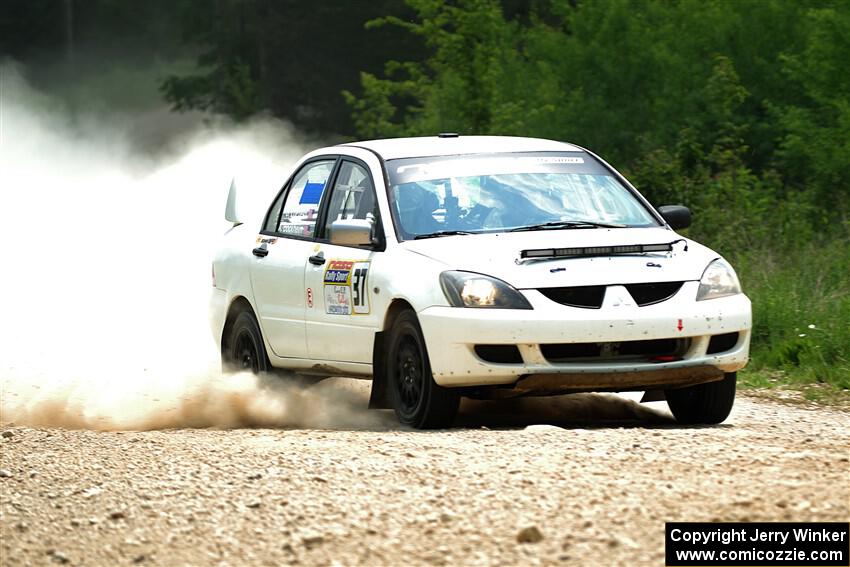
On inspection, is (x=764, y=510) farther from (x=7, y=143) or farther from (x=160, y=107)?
(x=160, y=107)

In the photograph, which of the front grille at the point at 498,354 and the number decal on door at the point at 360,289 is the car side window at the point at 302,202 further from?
the front grille at the point at 498,354

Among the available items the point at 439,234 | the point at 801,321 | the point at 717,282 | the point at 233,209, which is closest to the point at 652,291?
the point at 717,282

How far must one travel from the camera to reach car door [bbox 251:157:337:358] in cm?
1017

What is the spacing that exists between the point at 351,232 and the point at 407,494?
323cm

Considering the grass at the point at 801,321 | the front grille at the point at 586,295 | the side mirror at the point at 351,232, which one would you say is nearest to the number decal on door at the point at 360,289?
the side mirror at the point at 351,232

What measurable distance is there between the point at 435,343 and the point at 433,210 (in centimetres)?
116

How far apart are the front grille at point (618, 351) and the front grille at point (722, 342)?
149 mm

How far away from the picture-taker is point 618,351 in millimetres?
8453

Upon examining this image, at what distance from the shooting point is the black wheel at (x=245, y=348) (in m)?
10.8

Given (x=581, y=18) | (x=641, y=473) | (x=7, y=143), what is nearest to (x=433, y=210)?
(x=641, y=473)

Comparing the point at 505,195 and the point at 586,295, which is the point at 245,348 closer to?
the point at 505,195

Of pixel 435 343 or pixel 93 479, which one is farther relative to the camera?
pixel 435 343

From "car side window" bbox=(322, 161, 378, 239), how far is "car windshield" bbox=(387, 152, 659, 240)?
0.17 m

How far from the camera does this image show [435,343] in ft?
27.6
